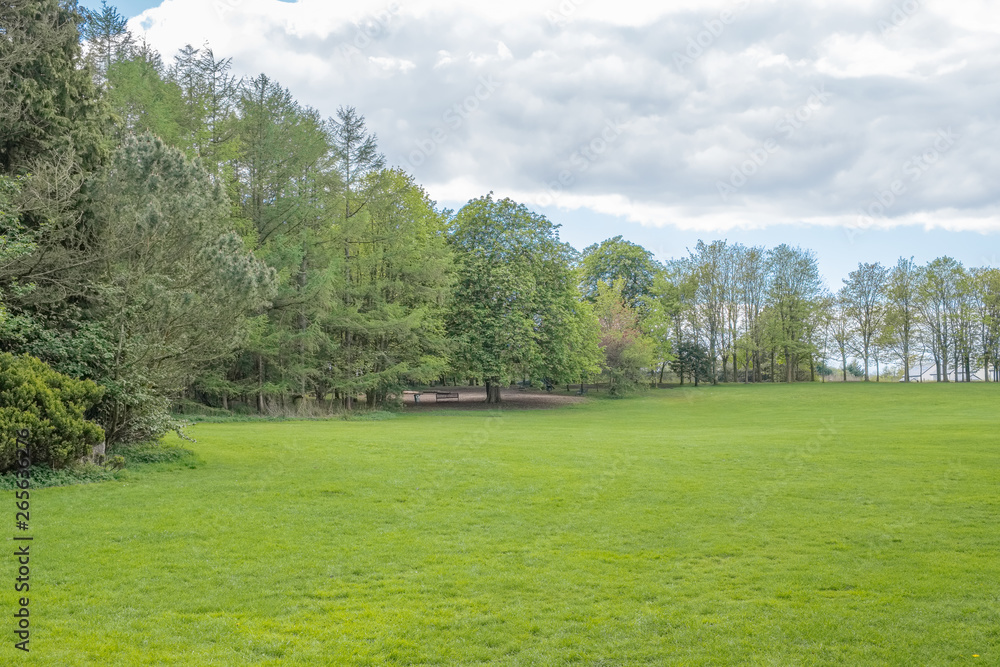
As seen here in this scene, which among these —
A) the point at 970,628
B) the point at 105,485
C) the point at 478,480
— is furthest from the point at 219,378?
the point at 970,628

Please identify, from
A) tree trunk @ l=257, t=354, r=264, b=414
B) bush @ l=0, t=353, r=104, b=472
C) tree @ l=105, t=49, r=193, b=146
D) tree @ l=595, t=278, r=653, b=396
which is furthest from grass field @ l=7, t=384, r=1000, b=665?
tree @ l=595, t=278, r=653, b=396

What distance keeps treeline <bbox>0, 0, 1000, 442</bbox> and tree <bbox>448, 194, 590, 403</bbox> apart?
146 mm

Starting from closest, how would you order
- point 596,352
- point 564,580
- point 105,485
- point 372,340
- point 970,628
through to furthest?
point 970,628, point 564,580, point 105,485, point 372,340, point 596,352

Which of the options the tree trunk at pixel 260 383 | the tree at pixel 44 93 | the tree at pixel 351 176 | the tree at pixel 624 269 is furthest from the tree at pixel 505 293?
the tree at pixel 44 93

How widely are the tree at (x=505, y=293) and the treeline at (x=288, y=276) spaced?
0.15 m

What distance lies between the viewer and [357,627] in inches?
247

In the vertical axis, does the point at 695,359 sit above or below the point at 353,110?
below

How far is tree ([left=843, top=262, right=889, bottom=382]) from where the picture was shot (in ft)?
205

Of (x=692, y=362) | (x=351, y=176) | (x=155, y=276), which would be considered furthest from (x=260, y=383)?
(x=692, y=362)

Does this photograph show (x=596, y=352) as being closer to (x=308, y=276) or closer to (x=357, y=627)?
(x=308, y=276)

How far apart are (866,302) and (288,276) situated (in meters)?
55.2

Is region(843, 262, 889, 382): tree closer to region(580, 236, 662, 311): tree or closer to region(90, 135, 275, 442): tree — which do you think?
region(580, 236, 662, 311): tree

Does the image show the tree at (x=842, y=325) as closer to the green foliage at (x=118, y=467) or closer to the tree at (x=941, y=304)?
the tree at (x=941, y=304)

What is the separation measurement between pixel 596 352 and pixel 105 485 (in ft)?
115
